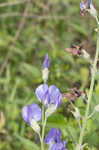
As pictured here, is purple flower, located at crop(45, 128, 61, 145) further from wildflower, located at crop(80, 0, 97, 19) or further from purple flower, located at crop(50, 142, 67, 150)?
wildflower, located at crop(80, 0, 97, 19)

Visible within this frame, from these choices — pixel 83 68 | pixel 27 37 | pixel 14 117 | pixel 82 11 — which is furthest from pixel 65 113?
pixel 27 37

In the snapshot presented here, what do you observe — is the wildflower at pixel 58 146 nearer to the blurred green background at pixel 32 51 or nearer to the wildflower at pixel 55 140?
the wildflower at pixel 55 140

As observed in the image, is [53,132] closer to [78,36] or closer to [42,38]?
[42,38]

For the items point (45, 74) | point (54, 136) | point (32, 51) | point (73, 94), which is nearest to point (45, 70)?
point (45, 74)

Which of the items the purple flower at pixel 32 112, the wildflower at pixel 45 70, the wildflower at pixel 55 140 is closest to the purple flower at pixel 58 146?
the wildflower at pixel 55 140

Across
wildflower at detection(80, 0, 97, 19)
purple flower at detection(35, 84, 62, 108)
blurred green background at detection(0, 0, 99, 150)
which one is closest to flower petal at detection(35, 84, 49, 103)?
purple flower at detection(35, 84, 62, 108)
